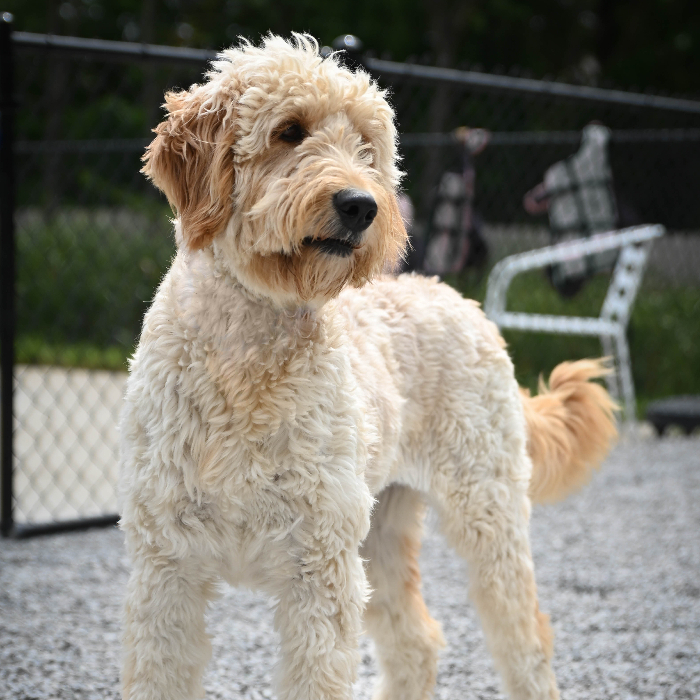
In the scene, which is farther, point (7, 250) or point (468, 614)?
point (7, 250)

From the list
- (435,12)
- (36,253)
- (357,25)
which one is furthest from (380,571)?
(357,25)

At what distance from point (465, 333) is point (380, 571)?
75 centimetres

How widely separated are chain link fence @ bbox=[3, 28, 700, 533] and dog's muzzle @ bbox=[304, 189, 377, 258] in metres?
2.62

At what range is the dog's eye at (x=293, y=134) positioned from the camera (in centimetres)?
185

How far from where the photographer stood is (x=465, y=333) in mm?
2479

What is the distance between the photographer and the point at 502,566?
2.37m

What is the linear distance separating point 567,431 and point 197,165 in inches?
61.0

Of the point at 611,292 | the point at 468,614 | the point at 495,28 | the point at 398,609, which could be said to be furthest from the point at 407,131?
the point at 398,609

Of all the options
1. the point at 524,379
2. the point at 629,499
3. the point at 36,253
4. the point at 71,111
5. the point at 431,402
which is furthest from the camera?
the point at 71,111

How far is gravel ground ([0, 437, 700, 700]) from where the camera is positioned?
2811mm

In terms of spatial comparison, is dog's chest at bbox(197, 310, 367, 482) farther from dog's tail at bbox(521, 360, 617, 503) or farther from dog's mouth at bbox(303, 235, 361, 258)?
dog's tail at bbox(521, 360, 617, 503)

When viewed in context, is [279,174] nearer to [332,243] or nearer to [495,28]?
[332,243]

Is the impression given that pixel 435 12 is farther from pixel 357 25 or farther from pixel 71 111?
pixel 71 111

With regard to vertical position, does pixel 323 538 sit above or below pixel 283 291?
below
